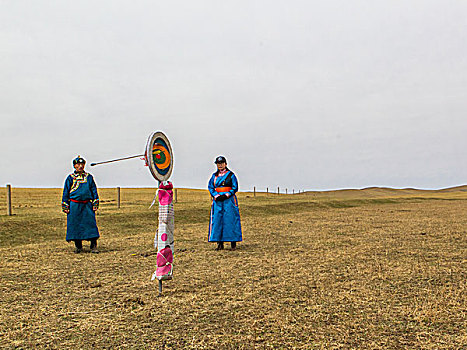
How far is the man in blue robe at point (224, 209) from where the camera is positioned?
10188 millimetres

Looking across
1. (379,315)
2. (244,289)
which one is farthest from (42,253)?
(379,315)

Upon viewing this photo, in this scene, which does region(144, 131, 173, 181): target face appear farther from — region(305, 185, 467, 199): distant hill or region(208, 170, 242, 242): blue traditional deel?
region(305, 185, 467, 199): distant hill

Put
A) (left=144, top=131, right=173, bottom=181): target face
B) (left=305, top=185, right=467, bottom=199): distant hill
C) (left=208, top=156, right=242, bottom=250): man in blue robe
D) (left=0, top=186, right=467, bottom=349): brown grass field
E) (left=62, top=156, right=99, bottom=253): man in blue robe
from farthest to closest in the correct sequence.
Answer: (left=305, top=185, right=467, bottom=199): distant hill → (left=208, top=156, right=242, bottom=250): man in blue robe → (left=62, top=156, right=99, bottom=253): man in blue robe → (left=144, top=131, right=173, bottom=181): target face → (left=0, top=186, right=467, bottom=349): brown grass field

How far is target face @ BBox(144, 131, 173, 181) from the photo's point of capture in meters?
5.54

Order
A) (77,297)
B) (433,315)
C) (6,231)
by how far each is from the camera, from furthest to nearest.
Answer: (6,231) → (77,297) → (433,315)

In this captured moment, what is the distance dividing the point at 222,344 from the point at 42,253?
757cm

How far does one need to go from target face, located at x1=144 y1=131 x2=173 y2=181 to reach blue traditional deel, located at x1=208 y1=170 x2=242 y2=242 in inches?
168

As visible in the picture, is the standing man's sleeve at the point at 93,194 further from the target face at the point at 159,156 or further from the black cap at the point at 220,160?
the target face at the point at 159,156

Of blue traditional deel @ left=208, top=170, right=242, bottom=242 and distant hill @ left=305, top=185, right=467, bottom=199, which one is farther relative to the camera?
distant hill @ left=305, top=185, right=467, bottom=199

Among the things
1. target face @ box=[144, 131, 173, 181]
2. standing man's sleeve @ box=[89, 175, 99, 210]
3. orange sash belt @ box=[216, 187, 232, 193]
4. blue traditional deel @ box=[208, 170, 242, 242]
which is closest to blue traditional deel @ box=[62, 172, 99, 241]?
standing man's sleeve @ box=[89, 175, 99, 210]

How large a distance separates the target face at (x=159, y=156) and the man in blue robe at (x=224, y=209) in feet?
13.9

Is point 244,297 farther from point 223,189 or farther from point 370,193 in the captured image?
point 370,193

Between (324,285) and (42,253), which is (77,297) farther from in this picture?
(42,253)

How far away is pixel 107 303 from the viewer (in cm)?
545
